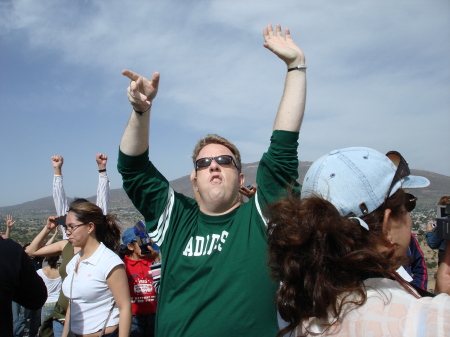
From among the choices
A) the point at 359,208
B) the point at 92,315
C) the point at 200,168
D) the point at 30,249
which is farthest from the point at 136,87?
the point at 30,249

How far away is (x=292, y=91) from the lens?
204 cm

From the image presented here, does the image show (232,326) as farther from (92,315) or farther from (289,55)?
(92,315)

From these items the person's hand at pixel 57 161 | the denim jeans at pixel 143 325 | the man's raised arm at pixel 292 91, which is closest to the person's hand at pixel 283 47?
the man's raised arm at pixel 292 91

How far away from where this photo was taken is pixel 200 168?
242 centimetres

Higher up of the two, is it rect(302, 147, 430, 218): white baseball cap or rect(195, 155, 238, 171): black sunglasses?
rect(195, 155, 238, 171): black sunglasses

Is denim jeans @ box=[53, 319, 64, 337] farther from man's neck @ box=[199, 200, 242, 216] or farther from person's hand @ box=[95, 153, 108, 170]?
man's neck @ box=[199, 200, 242, 216]

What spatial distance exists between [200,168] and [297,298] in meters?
1.31

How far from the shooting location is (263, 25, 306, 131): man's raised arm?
201 cm

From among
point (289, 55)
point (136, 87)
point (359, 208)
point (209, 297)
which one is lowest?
point (209, 297)

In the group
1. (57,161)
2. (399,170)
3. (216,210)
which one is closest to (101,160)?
(57,161)

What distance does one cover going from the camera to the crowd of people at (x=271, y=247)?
3.89 feet

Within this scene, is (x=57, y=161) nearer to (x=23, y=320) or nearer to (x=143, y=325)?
(x=143, y=325)

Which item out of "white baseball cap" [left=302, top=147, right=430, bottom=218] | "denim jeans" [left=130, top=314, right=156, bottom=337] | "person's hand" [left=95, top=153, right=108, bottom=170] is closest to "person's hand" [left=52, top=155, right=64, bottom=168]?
"person's hand" [left=95, top=153, right=108, bottom=170]

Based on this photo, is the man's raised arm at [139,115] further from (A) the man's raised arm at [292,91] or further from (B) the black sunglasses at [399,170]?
(B) the black sunglasses at [399,170]
